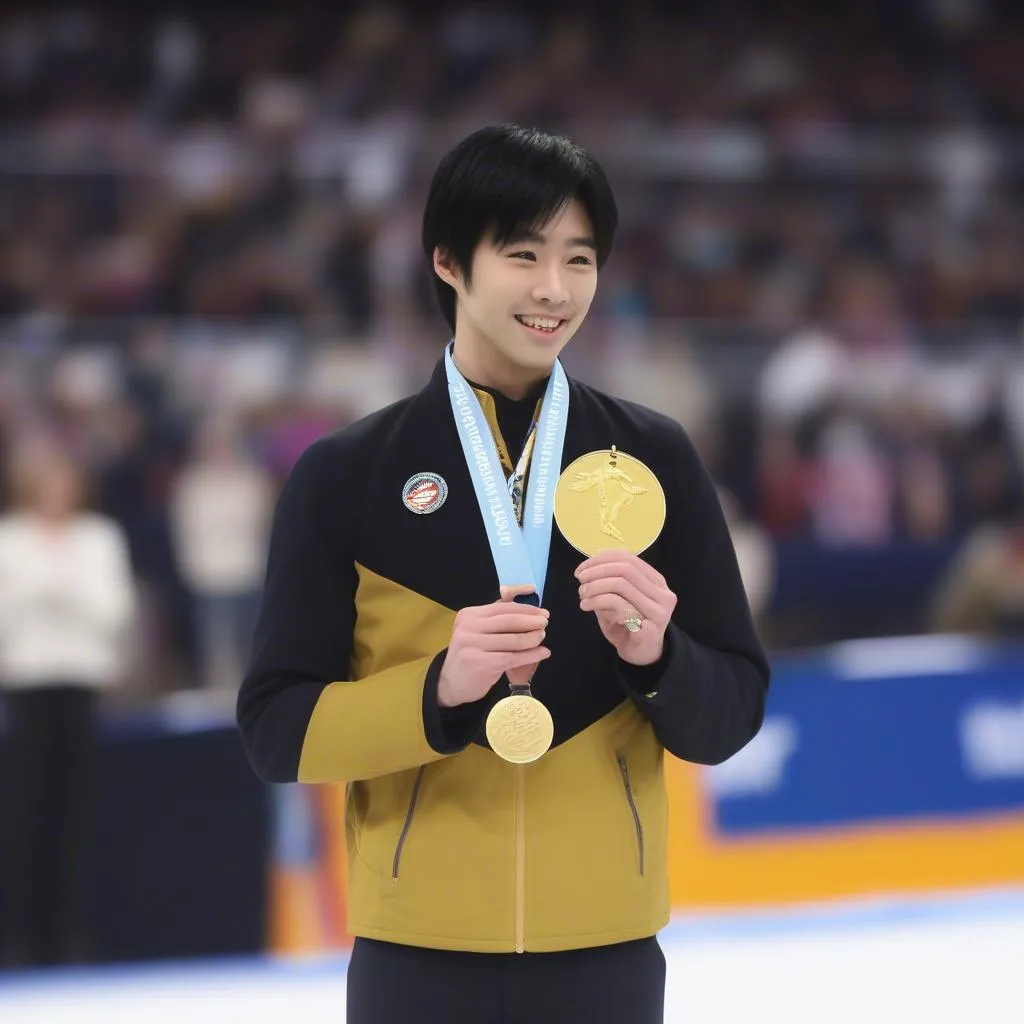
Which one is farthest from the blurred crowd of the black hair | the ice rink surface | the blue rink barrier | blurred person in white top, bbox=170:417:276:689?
the black hair

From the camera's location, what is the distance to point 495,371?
232 cm

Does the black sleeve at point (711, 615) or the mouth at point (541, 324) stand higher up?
the mouth at point (541, 324)

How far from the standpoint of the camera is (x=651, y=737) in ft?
7.41

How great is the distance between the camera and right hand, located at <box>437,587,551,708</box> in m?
1.97

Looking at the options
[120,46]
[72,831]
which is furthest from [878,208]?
[120,46]

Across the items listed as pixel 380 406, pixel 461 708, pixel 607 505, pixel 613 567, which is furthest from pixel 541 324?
pixel 380 406

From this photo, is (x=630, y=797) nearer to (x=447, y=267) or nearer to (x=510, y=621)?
(x=510, y=621)

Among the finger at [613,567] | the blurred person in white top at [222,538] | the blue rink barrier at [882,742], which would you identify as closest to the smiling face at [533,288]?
the finger at [613,567]

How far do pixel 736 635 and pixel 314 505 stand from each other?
609 mm

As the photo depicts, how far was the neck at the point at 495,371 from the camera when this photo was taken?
7.58 ft

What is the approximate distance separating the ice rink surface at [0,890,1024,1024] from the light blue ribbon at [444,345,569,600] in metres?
3.41

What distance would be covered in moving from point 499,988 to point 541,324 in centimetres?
87

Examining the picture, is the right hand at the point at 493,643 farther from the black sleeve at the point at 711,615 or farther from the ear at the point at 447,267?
the ear at the point at 447,267

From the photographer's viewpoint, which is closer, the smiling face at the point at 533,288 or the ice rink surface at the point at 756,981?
the smiling face at the point at 533,288
